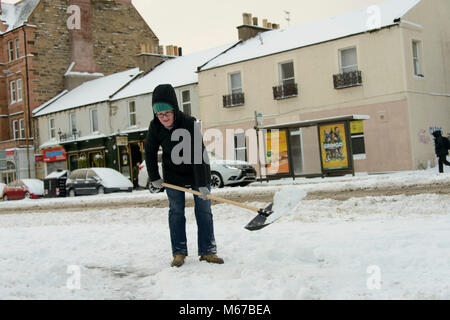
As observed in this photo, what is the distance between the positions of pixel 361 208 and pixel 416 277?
555cm

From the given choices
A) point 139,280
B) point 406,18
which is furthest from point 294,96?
point 139,280

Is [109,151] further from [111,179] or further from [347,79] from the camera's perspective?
[347,79]

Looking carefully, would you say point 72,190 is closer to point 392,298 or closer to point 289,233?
point 289,233

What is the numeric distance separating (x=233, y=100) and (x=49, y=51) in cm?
2097

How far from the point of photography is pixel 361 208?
10.1 m

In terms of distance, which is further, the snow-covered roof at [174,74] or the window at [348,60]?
the snow-covered roof at [174,74]

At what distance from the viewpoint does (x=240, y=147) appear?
29188 millimetres

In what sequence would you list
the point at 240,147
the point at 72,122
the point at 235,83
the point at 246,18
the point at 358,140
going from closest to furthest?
the point at 358,140 < the point at 240,147 < the point at 235,83 < the point at 246,18 < the point at 72,122

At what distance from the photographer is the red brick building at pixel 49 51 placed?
43531 mm

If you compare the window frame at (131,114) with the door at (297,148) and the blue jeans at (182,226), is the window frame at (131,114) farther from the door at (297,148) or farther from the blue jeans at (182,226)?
the blue jeans at (182,226)

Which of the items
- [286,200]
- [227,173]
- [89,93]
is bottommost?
[286,200]

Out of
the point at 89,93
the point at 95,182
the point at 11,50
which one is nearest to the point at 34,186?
the point at 95,182

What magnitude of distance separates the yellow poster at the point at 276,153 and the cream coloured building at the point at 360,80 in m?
3.34

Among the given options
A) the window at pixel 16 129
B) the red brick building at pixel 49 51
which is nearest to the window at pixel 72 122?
the red brick building at pixel 49 51
